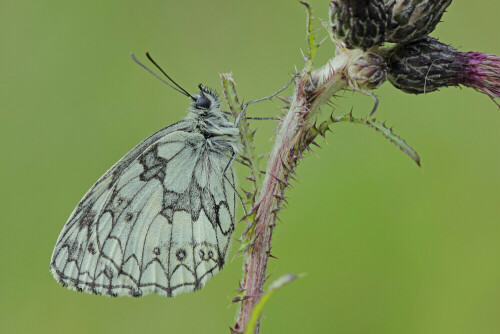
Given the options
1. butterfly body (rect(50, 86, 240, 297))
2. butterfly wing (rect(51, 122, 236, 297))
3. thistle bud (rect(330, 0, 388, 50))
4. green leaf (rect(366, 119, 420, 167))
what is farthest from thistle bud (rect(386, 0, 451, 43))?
Result: butterfly wing (rect(51, 122, 236, 297))

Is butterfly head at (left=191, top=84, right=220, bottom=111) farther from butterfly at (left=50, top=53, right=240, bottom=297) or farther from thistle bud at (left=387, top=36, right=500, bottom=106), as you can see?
thistle bud at (left=387, top=36, right=500, bottom=106)

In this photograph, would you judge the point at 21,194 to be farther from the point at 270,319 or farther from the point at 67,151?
the point at 270,319

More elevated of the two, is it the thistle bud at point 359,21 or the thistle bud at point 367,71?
the thistle bud at point 359,21

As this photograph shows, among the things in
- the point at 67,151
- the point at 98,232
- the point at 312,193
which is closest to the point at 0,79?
the point at 67,151

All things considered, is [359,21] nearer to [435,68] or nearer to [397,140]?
[435,68]

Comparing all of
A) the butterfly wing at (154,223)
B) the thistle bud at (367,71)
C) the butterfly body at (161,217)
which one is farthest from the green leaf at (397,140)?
the butterfly wing at (154,223)

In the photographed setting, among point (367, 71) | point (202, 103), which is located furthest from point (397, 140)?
point (202, 103)

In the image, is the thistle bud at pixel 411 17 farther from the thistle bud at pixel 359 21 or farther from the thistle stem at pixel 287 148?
the thistle stem at pixel 287 148
